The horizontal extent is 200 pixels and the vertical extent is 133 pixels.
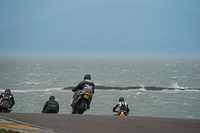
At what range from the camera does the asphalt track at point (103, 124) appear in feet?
35.4

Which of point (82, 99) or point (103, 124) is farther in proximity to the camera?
point (82, 99)

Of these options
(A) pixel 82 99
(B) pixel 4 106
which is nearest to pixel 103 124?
(A) pixel 82 99

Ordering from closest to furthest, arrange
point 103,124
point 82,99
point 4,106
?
point 103,124 → point 82,99 → point 4,106

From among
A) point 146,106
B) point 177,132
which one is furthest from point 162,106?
point 177,132

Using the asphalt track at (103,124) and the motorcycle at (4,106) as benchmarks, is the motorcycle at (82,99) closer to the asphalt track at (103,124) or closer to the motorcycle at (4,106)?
the asphalt track at (103,124)

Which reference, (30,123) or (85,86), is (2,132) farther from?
(85,86)

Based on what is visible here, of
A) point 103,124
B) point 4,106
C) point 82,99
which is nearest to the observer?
point 103,124

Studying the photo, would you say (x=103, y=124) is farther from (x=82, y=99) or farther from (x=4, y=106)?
(x=4, y=106)

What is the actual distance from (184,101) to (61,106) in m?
21.2

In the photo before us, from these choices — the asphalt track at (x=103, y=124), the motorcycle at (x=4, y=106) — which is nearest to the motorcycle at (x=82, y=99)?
the asphalt track at (x=103, y=124)

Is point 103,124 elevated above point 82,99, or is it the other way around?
point 82,99

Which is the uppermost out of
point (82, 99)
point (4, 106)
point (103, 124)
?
point (82, 99)

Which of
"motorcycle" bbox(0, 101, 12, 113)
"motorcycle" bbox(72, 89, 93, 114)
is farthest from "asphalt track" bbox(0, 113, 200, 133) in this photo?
"motorcycle" bbox(0, 101, 12, 113)

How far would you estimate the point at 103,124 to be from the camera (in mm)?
11766
